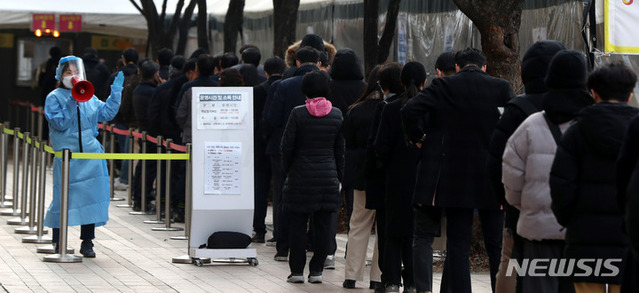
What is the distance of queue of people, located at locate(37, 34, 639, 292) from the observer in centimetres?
587

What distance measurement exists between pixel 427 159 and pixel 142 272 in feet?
11.1

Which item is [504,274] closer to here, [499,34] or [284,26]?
[499,34]

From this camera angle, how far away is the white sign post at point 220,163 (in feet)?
35.0

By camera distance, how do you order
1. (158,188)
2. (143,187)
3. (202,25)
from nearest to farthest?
(158,188) < (143,187) < (202,25)

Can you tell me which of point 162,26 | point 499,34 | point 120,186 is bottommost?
point 120,186

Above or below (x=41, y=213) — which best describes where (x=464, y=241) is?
above

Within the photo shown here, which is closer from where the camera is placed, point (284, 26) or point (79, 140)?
point (79, 140)

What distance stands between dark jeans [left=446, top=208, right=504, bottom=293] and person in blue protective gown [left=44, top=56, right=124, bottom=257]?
4.09 m

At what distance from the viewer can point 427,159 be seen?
801cm

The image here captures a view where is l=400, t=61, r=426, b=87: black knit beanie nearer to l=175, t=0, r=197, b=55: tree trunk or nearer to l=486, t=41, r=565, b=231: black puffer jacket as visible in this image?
l=486, t=41, r=565, b=231: black puffer jacket

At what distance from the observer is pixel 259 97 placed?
39.9 ft

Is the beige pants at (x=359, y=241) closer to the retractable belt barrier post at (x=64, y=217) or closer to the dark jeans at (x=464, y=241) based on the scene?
the dark jeans at (x=464, y=241)

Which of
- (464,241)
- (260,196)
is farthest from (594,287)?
(260,196)

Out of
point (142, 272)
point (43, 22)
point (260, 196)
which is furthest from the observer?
point (43, 22)
